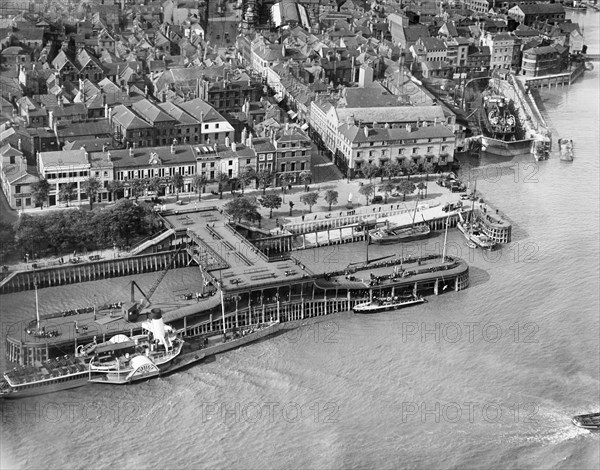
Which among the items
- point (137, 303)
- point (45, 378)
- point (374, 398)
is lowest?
point (374, 398)

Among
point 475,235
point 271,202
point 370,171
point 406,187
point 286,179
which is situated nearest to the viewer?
point 475,235

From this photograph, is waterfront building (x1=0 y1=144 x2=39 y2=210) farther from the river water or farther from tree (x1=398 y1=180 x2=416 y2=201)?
tree (x1=398 y1=180 x2=416 y2=201)

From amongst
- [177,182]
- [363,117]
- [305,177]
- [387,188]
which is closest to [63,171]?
[177,182]

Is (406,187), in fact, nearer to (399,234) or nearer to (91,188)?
(399,234)

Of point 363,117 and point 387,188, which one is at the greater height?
point 363,117

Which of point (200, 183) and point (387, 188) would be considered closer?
point (200, 183)

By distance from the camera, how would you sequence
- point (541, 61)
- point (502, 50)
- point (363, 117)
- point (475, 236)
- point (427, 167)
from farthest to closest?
1. point (502, 50)
2. point (541, 61)
3. point (363, 117)
4. point (427, 167)
5. point (475, 236)

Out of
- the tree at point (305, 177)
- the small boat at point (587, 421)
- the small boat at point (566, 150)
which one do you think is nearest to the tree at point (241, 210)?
the tree at point (305, 177)

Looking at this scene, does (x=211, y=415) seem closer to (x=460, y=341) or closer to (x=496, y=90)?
(x=460, y=341)
